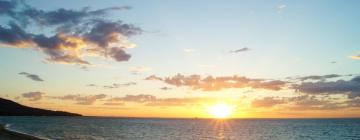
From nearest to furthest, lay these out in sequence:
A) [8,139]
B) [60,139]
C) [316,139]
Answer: [8,139] → [60,139] → [316,139]

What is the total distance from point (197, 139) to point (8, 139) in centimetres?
4916

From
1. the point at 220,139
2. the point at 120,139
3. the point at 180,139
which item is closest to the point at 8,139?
the point at 120,139

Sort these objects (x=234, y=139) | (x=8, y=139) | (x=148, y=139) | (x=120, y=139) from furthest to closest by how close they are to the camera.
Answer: (x=234, y=139) < (x=148, y=139) < (x=120, y=139) < (x=8, y=139)

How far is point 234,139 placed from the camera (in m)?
94.4

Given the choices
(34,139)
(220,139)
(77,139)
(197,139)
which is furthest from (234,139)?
(34,139)

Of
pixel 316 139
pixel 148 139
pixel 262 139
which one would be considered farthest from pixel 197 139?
pixel 316 139

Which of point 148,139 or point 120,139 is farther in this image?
point 148,139

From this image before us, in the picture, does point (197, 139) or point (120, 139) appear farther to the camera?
point (197, 139)

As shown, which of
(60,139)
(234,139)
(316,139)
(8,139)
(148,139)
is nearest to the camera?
(8,139)

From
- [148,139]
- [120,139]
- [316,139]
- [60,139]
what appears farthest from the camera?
[316,139]

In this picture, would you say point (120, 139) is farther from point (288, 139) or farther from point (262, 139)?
point (288, 139)

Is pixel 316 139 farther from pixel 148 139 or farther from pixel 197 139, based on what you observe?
pixel 148 139

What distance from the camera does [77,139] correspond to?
241 feet

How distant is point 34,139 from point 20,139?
5.72 feet
